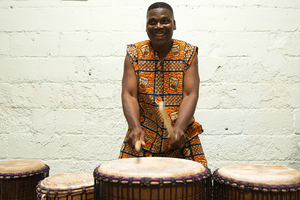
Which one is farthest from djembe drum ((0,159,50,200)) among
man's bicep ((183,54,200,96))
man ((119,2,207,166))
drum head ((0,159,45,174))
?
man's bicep ((183,54,200,96))

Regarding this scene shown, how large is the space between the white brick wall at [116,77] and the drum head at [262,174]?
1.32 m

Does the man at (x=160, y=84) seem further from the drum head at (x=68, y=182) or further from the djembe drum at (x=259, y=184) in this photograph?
the djembe drum at (x=259, y=184)

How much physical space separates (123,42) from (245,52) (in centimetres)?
119

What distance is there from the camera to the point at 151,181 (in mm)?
1357

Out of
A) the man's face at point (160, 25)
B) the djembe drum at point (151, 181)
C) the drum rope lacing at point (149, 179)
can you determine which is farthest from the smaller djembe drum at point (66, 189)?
the man's face at point (160, 25)

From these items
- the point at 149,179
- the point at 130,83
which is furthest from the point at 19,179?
the point at 149,179

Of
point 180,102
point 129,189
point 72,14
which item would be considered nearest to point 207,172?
point 129,189

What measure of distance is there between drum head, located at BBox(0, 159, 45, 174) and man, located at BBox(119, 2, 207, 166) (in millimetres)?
593

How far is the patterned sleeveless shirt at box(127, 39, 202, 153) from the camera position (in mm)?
2041

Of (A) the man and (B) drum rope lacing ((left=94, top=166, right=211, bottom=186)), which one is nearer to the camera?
(B) drum rope lacing ((left=94, top=166, right=211, bottom=186))

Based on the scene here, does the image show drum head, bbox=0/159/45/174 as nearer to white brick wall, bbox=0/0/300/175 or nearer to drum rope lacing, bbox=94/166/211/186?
drum rope lacing, bbox=94/166/211/186

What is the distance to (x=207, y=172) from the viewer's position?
156 cm

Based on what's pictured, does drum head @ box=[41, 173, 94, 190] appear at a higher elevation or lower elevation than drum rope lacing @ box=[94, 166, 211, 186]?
lower

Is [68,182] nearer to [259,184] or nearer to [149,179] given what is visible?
[149,179]
